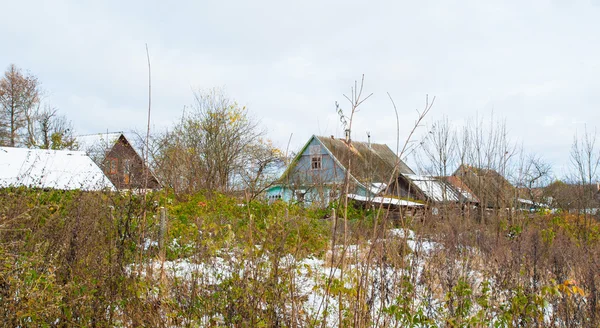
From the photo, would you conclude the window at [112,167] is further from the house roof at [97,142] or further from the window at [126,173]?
the house roof at [97,142]

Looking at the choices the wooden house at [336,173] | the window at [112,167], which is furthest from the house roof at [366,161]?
the window at [112,167]

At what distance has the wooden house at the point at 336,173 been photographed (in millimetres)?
3292

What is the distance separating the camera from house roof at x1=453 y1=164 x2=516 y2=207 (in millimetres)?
10875

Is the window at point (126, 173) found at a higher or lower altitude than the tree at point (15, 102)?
lower

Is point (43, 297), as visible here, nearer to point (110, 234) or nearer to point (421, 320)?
point (110, 234)

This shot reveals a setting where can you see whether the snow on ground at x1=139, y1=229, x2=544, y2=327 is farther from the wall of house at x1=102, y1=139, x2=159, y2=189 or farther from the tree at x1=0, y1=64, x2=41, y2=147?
the tree at x1=0, y1=64, x2=41, y2=147

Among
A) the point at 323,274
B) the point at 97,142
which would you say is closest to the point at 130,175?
the point at 323,274

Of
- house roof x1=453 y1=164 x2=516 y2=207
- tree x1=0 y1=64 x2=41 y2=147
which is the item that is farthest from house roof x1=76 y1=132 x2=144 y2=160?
house roof x1=453 y1=164 x2=516 y2=207

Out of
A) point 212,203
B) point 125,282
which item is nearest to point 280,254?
point 125,282

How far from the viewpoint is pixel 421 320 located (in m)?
2.65

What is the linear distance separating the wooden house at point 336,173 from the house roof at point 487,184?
201 centimetres

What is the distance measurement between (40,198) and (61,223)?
3067 millimetres

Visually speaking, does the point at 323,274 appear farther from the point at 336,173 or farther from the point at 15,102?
the point at 15,102

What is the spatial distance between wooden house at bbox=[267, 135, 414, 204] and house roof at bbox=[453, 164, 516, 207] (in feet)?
6.58
